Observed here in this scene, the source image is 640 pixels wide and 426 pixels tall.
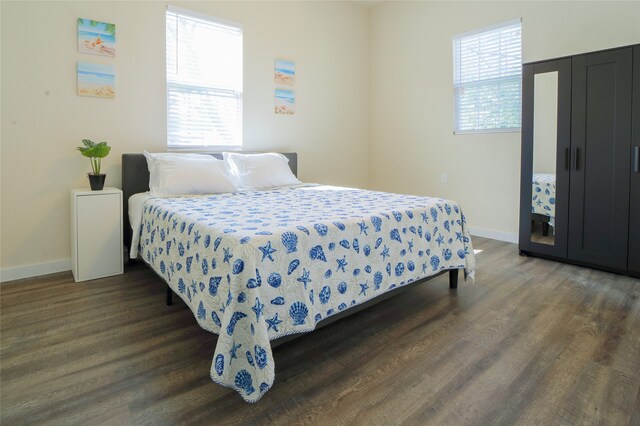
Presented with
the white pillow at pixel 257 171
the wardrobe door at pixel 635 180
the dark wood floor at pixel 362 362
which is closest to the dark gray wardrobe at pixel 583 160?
the wardrobe door at pixel 635 180

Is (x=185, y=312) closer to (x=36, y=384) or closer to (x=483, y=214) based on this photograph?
(x=36, y=384)

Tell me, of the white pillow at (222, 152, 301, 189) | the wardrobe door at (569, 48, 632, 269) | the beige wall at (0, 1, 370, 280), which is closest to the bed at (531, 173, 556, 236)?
the wardrobe door at (569, 48, 632, 269)

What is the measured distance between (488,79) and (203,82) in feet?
9.79

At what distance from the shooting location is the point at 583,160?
306 cm

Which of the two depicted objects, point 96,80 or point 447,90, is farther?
point 447,90

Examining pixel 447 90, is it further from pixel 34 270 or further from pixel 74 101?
pixel 34 270

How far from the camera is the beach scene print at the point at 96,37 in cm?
298

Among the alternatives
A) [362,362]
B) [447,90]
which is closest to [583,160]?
[447,90]

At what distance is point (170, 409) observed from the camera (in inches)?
57.2

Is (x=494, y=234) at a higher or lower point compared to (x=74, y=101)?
lower

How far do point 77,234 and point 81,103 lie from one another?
1.09m

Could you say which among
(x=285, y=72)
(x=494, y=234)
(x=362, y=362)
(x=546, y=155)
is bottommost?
(x=362, y=362)

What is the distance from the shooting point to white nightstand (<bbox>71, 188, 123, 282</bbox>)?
2795mm

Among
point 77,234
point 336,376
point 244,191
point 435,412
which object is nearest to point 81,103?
point 77,234
